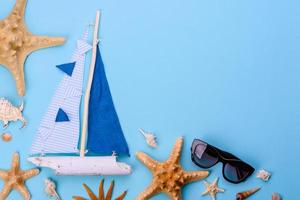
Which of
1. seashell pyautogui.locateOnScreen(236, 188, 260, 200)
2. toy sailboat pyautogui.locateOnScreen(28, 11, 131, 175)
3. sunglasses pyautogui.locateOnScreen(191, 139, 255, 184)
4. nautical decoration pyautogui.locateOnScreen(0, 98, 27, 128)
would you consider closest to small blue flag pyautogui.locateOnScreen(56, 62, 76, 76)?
Answer: toy sailboat pyautogui.locateOnScreen(28, 11, 131, 175)

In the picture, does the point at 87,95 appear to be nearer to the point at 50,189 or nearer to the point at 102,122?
the point at 102,122

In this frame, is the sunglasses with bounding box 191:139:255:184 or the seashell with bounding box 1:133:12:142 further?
the seashell with bounding box 1:133:12:142

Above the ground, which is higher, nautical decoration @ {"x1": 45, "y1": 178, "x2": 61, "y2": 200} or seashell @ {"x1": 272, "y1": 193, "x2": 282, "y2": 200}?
seashell @ {"x1": 272, "y1": 193, "x2": 282, "y2": 200}

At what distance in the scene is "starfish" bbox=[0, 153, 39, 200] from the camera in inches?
50.0

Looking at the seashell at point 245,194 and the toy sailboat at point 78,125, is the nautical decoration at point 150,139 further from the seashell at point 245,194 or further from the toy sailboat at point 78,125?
the seashell at point 245,194

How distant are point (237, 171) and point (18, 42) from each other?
2.04 feet

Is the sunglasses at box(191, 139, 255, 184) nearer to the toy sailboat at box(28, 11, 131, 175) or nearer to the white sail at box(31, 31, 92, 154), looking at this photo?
the toy sailboat at box(28, 11, 131, 175)

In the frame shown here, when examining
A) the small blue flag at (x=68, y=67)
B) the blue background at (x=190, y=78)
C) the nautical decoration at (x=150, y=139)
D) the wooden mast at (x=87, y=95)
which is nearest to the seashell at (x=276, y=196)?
the blue background at (x=190, y=78)

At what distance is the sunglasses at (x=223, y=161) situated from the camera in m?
1.19

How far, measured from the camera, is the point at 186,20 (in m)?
1.24

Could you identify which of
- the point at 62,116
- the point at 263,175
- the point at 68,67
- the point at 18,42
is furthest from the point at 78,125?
the point at 263,175

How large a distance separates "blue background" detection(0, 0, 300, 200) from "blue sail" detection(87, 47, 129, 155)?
0.06 feet

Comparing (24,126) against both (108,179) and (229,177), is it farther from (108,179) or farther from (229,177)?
(229,177)

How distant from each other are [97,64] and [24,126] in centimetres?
25
